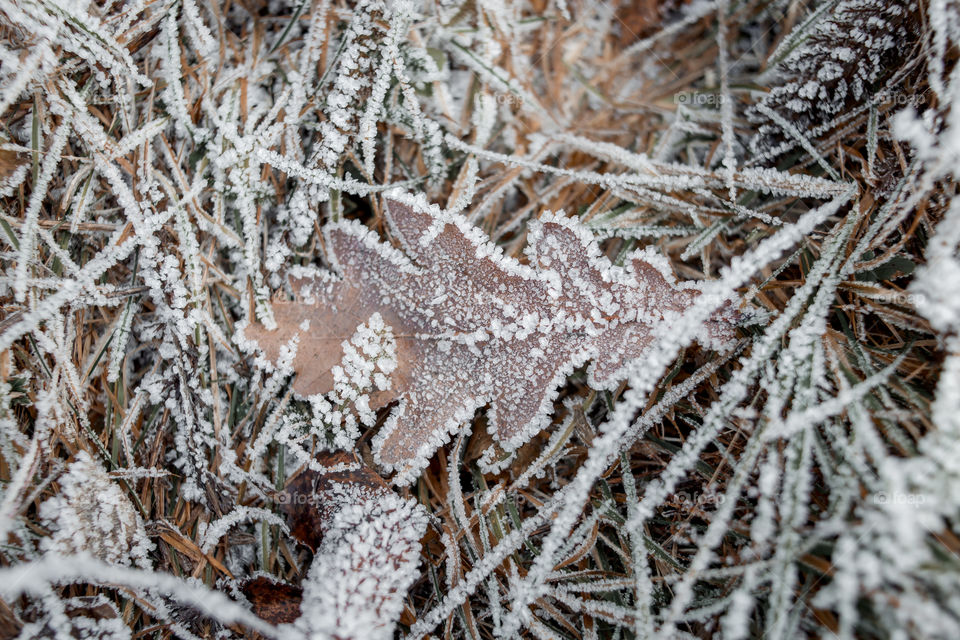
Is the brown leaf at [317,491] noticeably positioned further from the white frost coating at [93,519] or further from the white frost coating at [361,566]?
the white frost coating at [93,519]

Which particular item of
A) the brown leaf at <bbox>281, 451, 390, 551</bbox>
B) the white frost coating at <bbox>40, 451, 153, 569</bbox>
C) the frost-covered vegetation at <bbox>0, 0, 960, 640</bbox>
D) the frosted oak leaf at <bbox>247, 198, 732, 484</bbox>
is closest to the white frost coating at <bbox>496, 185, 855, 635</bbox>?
the frost-covered vegetation at <bbox>0, 0, 960, 640</bbox>

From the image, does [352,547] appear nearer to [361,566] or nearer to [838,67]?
[361,566]

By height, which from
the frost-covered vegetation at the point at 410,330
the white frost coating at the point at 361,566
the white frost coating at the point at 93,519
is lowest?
the white frost coating at the point at 93,519

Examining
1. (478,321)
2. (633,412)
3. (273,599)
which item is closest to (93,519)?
(273,599)

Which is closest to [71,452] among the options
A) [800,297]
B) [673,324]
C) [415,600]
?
[415,600]

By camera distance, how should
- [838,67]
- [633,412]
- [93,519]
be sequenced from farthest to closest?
[838,67]
[93,519]
[633,412]

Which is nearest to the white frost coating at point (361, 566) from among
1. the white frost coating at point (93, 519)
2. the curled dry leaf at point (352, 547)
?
the curled dry leaf at point (352, 547)

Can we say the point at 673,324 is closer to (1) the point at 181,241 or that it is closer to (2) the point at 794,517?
(2) the point at 794,517

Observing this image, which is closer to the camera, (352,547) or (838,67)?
(352,547)
